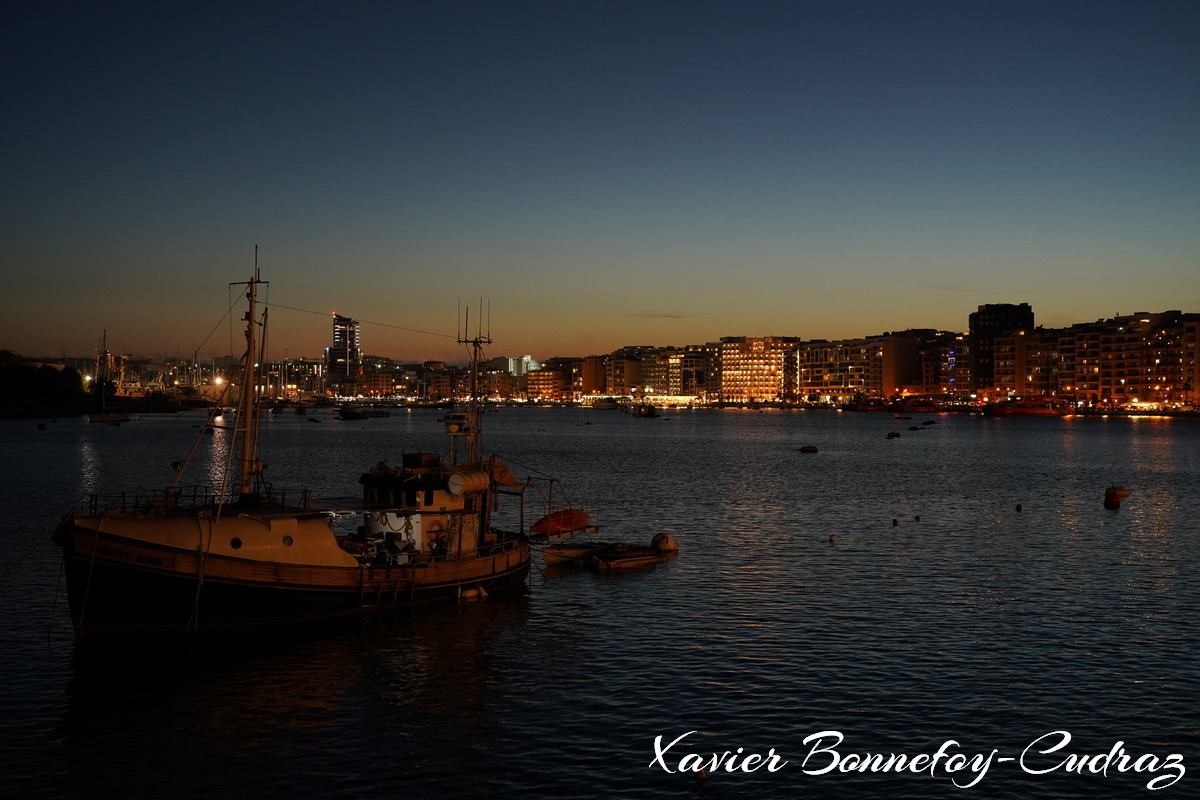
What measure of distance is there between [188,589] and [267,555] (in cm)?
237

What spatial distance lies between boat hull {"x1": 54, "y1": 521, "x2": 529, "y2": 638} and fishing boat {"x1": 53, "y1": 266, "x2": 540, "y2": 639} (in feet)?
0.09

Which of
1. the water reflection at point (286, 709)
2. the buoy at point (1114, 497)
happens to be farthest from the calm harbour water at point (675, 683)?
the buoy at point (1114, 497)

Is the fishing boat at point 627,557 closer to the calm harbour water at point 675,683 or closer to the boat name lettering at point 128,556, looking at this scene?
the calm harbour water at point 675,683

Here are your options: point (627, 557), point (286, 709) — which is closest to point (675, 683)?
point (286, 709)

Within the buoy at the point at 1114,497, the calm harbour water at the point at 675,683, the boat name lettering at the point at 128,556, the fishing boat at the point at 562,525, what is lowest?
the calm harbour water at the point at 675,683

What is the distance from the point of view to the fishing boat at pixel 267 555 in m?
27.9

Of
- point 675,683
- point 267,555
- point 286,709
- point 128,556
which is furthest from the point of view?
point 267,555

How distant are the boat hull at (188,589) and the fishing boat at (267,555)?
3cm

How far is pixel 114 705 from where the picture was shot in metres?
24.2

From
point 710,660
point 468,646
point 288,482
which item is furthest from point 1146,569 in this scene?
point 288,482

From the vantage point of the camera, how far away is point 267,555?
1176 inches

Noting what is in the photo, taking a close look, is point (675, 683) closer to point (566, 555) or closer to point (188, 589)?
point (188, 589)

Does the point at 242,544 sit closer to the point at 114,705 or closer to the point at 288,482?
the point at 114,705

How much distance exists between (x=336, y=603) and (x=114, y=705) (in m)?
7.98
